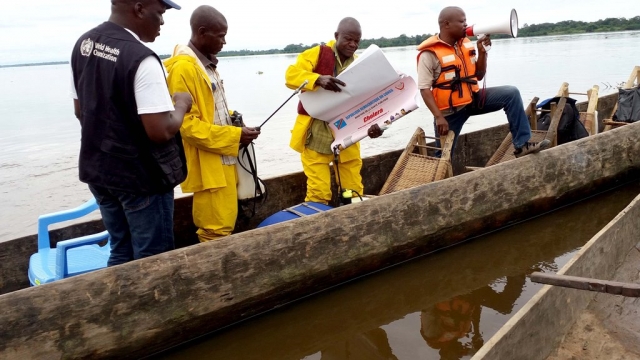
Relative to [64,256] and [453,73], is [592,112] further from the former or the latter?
[64,256]

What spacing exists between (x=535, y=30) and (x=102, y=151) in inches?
2490

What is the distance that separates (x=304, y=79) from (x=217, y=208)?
1092mm

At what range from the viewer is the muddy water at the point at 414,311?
2.78 m

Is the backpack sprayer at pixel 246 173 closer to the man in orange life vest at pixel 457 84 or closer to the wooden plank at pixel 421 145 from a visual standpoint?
the man in orange life vest at pixel 457 84

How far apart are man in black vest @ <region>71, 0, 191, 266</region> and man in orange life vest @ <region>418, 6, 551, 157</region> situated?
2418 mm

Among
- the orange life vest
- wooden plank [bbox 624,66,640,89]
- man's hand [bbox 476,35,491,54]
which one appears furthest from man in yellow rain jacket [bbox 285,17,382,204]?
wooden plank [bbox 624,66,640,89]

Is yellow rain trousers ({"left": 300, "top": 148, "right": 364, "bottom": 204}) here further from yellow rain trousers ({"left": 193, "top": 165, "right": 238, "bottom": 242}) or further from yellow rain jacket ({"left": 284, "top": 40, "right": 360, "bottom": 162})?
yellow rain trousers ({"left": 193, "top": 165, "right": 238, "bottom": 242})

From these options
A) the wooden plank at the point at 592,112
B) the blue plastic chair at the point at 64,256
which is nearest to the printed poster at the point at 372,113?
the blue plastic chair at the point at 64,256

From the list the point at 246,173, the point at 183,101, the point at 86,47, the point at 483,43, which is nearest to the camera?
the point at 86,47

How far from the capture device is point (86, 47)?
2213mm

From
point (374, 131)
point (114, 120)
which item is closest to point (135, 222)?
point (114, 120)

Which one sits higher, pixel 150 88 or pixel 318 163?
pixel 150 88

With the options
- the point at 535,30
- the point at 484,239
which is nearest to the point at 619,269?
the point at 484,239

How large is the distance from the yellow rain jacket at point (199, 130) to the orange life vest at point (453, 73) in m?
2.00
